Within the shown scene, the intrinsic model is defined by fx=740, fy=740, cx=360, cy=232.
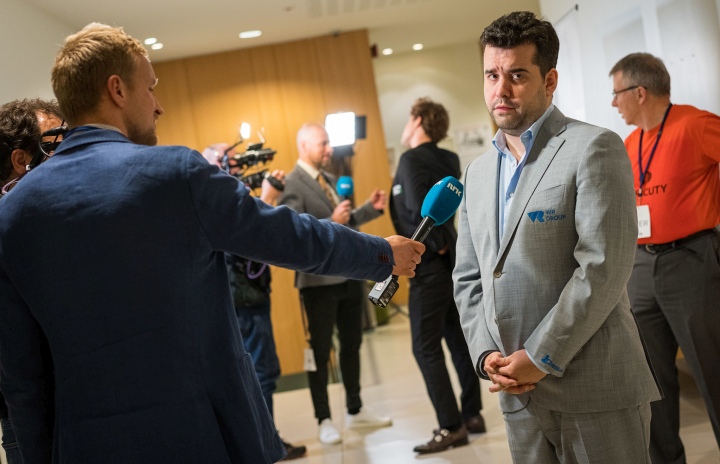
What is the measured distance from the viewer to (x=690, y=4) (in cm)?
352

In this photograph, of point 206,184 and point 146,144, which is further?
point 146,144

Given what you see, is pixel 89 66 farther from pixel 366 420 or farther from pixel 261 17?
pixel 261 17

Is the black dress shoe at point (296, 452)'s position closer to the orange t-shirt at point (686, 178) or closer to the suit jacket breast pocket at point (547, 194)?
the orange t-shirt at point (686, 178)

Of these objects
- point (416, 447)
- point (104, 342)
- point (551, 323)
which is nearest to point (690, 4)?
point (551, 323)

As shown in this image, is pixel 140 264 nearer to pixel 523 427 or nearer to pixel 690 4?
pixel 523 427

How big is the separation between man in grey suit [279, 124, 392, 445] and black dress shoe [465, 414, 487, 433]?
59 centimetres

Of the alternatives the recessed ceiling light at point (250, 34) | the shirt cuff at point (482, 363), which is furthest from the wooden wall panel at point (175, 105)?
the shirt cuff at point (482, 363)

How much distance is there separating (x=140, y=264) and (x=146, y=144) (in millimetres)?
349

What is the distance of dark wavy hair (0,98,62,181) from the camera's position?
228 centimetres

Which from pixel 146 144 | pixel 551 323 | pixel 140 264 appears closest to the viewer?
pixel 140 264

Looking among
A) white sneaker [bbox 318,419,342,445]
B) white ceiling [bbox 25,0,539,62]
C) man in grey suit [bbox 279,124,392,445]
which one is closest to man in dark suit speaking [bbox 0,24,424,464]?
man in grey suit [bbox 279,124,392,445]

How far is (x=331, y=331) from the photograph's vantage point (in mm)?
4555

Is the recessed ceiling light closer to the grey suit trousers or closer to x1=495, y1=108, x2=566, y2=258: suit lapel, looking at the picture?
x1=495, y1=108, x2=566, y2=258: suit lapel

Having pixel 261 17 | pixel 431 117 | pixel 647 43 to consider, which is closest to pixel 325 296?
pixel 431 117
